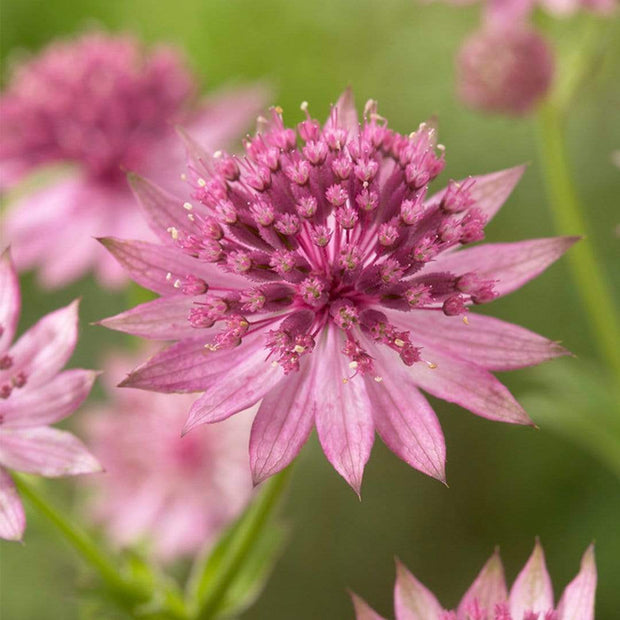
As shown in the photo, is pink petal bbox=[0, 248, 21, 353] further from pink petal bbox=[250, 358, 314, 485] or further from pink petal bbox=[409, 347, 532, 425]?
pink petal bbox=[409, 347, 532, 425]

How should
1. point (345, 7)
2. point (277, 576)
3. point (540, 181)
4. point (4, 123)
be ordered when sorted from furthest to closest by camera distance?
point (345, 7) → point (540, 181) → point (277, 576) → point (4, 123)

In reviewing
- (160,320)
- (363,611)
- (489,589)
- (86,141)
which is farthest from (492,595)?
(86,141)

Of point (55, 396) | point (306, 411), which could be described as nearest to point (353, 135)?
point (306, 411)

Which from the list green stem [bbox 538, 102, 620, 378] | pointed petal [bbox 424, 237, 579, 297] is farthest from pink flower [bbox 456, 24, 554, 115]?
pointed petal [bbox 424, 237, 579, 297]

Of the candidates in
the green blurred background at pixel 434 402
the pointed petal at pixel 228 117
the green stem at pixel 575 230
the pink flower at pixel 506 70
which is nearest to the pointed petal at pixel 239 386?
the green blurred background at pixel 434 402

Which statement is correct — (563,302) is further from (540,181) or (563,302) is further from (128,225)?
(128,225)

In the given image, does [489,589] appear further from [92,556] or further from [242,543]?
[92,556]
